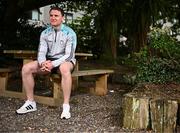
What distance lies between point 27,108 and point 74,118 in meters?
0.75

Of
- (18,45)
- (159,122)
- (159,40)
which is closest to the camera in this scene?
(159,122)

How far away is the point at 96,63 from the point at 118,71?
6.23ft

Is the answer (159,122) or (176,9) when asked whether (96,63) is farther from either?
(159,122)

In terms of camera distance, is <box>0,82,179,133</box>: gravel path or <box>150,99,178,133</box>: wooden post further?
<box>0,82,179,133</box>: gravel path

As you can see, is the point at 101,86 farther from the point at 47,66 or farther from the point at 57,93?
the point at 47,66

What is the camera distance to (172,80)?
682cm

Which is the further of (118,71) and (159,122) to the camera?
(118,71)

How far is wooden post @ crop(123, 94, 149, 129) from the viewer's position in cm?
545

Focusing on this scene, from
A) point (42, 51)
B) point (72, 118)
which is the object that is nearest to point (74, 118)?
point (72, 118)

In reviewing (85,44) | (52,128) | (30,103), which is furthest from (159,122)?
(85,44)

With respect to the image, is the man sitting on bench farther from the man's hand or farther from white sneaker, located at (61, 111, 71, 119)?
white sneaker, located at (61, 111, 71, 119)

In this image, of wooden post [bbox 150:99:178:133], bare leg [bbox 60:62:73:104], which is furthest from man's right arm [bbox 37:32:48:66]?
wooden post [bbox 150:99:178:133]

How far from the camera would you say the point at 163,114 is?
535 centimetres

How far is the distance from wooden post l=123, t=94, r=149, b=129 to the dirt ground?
88 millimetres
